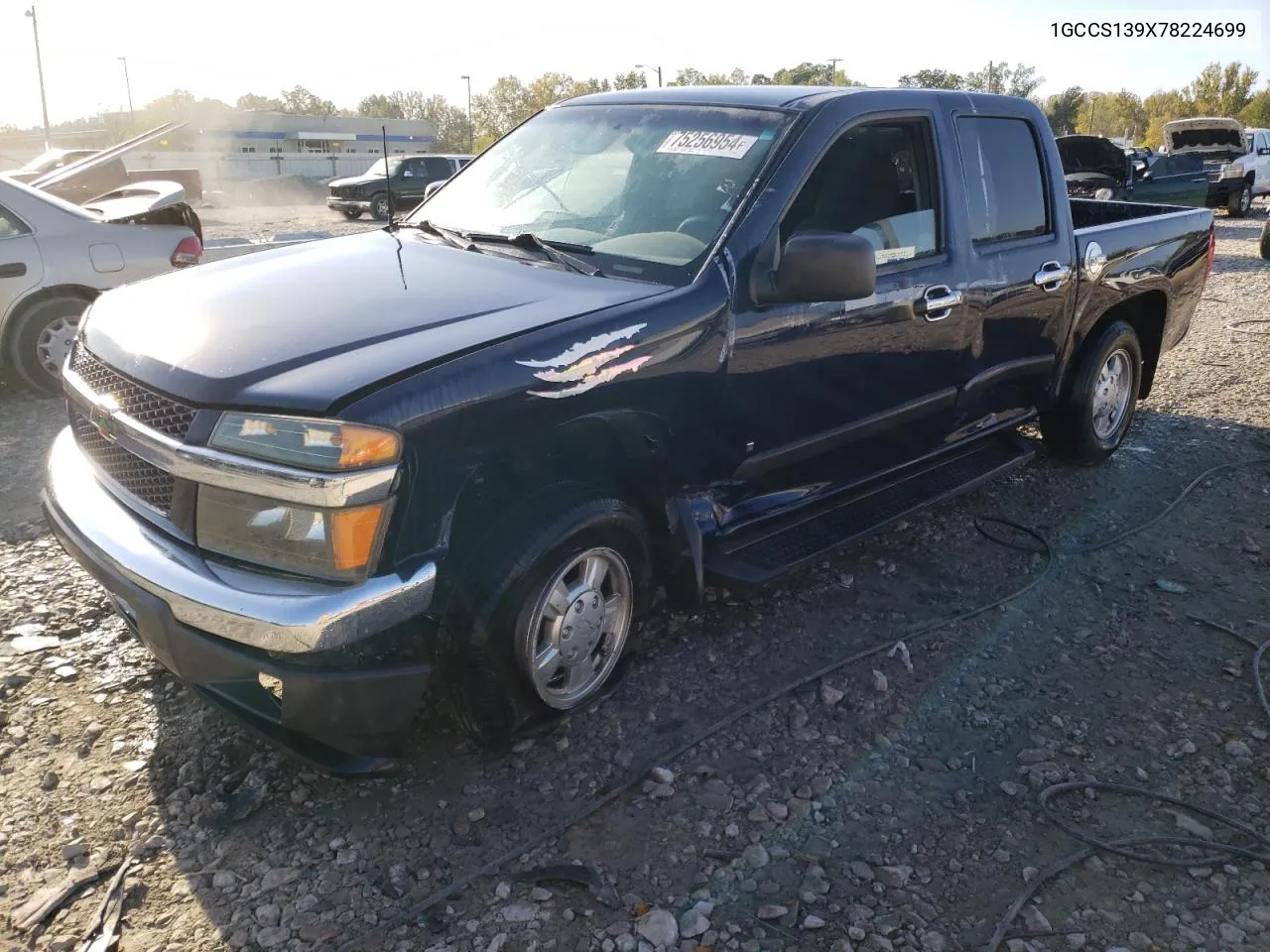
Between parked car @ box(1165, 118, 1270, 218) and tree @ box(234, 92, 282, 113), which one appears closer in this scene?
parked car @ box(1165, 118, 1270, 218)

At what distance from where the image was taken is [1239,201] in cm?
2125

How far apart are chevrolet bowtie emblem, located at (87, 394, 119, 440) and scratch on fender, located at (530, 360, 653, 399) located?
120 centimetres

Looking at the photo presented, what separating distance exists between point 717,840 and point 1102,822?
3.68ft

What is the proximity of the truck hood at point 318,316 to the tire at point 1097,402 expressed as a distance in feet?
10.8

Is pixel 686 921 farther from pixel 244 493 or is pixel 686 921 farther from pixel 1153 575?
pixel 1153 575

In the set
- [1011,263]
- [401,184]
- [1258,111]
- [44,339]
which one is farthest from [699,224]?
[1258,111]

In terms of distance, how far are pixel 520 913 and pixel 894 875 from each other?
0.99m

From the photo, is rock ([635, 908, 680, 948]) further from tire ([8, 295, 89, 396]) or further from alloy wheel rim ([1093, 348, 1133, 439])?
tire ([8, 295, 89, 396])

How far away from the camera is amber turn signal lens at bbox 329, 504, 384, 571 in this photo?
236 centimetres

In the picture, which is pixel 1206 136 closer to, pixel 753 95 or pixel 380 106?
pixel 753 95

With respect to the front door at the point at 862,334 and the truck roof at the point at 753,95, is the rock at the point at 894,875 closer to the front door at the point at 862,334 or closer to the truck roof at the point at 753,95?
the front door at the point at 862,334

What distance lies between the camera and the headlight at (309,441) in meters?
2.33

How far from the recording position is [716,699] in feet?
11.0

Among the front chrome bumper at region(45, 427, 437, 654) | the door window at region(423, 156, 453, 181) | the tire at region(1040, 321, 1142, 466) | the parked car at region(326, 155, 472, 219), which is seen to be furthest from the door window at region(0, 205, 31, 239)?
the door window at region(423, 156, 453, 181)
